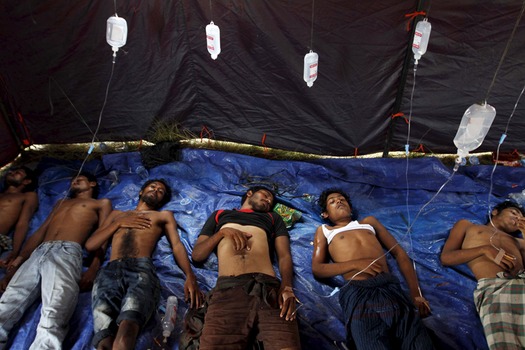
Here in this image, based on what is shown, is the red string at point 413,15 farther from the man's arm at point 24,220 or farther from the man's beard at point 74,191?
the man's arm at point 24,220

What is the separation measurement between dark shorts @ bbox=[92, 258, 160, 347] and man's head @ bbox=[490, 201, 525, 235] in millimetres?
3202

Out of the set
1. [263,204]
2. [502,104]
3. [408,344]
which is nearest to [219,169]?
[263,204]

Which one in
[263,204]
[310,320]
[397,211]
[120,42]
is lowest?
[310,320]

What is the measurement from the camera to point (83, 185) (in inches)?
162

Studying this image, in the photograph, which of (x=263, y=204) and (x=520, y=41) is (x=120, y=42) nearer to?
(x=263, y=204)

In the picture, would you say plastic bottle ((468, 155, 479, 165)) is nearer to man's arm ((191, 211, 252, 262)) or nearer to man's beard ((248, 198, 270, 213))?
man's beard ((248, 198, 270, 213))

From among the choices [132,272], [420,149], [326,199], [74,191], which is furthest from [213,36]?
[420,149]

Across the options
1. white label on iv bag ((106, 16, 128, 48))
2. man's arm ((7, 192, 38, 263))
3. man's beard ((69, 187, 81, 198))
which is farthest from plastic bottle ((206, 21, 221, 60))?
man's arm ((7, 192, 38, 263))

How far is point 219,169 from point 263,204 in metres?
1.09

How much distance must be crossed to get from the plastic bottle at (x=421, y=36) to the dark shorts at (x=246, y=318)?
8.98ft

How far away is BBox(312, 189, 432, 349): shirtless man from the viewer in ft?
8.38

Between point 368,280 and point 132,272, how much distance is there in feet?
6.27

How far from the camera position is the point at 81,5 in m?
4.04

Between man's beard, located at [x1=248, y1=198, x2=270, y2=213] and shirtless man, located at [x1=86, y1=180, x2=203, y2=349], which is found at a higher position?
man's beard, located at [x1=248, y1=198, x2=270, y2=213]
